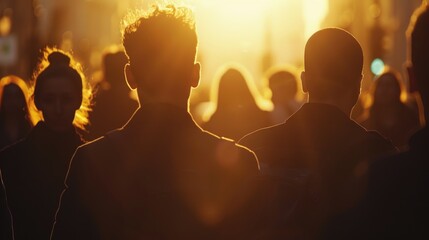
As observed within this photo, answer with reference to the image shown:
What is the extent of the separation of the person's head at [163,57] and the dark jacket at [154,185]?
6 centimetres

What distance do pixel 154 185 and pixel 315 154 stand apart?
1.01 meters

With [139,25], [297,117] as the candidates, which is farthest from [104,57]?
[139,25]

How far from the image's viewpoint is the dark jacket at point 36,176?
6.34 meters

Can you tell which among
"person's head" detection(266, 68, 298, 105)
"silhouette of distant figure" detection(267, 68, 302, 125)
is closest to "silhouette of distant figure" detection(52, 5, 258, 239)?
"silhouette of distant figure" detection(267, 68, 302, 125)

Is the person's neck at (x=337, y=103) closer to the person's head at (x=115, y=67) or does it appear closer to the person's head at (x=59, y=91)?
the person's head at (x=59, y=91)

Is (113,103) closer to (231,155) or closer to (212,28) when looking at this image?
(231,155)

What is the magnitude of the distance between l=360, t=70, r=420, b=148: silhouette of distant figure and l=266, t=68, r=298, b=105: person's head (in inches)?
35.1

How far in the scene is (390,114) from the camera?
1111 centimetres

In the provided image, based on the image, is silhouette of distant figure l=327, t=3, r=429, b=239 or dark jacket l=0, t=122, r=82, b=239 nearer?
silhouette of distant figure l=327, t=3, r=429, b=239

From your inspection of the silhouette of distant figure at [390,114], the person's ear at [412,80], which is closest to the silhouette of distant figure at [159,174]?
the person's ear at [412,80]

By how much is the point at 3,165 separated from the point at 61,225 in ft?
7.40

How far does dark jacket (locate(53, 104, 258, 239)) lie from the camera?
4.42 meters

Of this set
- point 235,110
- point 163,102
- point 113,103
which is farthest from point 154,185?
point 235,110

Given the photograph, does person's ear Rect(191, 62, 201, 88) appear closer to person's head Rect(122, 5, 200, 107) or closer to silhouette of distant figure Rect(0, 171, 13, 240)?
person's head Rect(122, 5, 200, 107)
